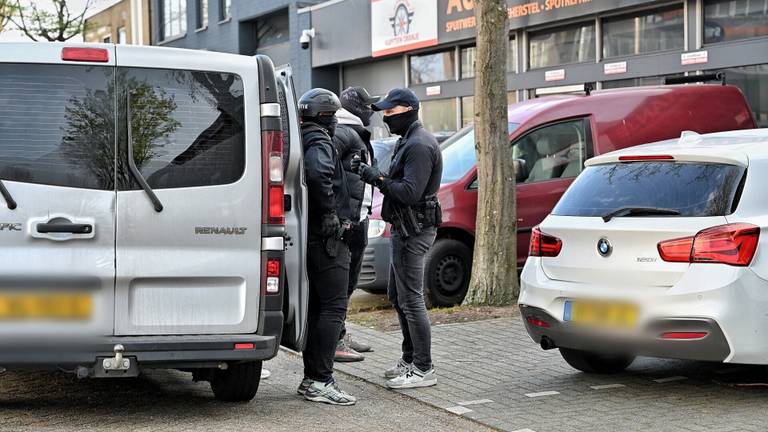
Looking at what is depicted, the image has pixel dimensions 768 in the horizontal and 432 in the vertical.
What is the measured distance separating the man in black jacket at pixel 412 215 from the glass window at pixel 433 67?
15.1 metres

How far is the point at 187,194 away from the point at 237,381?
1.26m

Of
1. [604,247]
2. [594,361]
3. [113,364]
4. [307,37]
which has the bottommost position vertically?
[594,361]

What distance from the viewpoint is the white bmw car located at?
19.1 feet

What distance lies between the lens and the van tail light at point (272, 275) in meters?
5.64

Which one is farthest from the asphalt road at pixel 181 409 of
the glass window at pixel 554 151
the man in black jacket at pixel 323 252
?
the glass window at pixel 554 151

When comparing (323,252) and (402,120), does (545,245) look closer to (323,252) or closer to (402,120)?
(402,120)

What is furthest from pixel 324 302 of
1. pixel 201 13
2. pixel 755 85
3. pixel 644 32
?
pixel 201 13

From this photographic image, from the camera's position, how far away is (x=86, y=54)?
5473 mm

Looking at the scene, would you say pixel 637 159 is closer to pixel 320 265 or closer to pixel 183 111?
pixel 320 265

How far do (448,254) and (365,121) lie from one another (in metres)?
3.57

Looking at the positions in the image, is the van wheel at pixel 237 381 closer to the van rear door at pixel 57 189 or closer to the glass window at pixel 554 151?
the van rear door at pixel 57 189

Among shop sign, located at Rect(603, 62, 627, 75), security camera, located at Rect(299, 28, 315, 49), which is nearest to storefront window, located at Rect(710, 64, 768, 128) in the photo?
shop sign, located at Rect(603, 62, 627, 75)

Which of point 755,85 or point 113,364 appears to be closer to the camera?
point 113,364

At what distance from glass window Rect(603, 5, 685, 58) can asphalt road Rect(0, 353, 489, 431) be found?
10.7 meters
